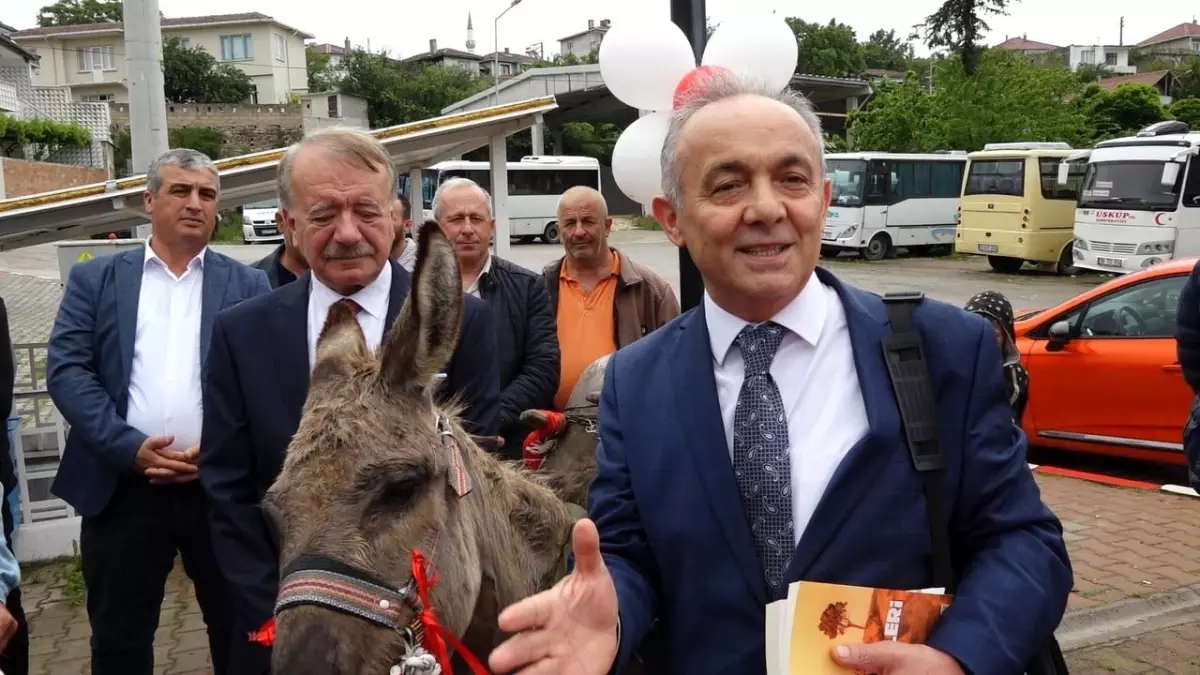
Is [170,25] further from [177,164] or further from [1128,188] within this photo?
[177,164]

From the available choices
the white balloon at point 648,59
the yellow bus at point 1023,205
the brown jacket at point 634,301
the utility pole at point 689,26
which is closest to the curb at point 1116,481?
the utility pole at point 689,26

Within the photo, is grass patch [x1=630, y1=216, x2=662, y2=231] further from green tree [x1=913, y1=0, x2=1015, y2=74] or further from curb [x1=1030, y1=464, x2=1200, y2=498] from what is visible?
curb [x1=1030, y1=464, x2=1200, y2=498]

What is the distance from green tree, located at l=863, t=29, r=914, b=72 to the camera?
81125 millimetres

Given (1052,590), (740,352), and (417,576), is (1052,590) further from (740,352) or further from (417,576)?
(417,576)

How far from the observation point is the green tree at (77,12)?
2857 inches

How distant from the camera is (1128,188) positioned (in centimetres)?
1919

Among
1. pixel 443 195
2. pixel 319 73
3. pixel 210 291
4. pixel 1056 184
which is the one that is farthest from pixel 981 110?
pixel 319 73

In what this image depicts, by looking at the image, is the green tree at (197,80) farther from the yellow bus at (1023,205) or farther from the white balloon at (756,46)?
the white balloon at (756,46)

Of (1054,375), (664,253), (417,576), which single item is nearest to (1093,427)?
(1054,375)

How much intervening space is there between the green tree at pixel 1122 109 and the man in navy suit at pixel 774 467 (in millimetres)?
40656

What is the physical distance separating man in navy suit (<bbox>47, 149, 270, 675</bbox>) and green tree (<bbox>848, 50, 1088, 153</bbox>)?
31513 mm

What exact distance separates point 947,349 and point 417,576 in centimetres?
116

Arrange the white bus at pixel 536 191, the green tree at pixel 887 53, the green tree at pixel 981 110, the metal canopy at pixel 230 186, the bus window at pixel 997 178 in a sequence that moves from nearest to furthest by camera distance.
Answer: the metal canopy at pixel 230 186 < the bus window at pixel 997 178 < the green tree at pixel 981 110 < the white bus at pixel 536 191 < the green tree at pixel 887 53

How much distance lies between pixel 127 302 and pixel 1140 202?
20531 millimetres
